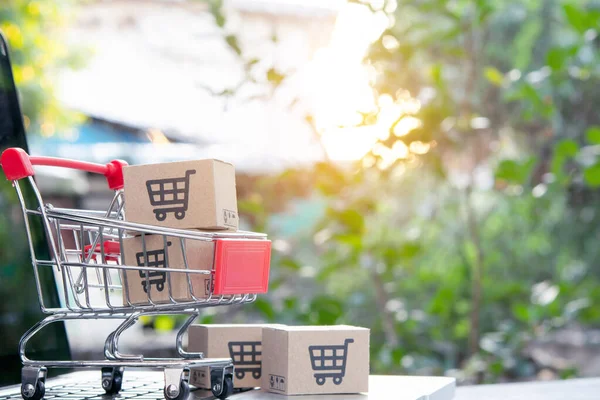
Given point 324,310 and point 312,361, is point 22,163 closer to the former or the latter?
point 312,361

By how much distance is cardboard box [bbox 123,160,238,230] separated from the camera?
3.04ft

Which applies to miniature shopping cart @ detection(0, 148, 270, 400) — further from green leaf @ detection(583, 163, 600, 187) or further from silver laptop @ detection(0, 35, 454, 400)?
green leaf @ detection(583, 163, 600, 187)

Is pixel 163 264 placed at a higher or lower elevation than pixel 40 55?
lower

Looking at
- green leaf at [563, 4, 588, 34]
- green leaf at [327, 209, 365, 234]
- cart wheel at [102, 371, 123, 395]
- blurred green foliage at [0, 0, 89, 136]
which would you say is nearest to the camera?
cart wheel at [102, 371, 123, 395]

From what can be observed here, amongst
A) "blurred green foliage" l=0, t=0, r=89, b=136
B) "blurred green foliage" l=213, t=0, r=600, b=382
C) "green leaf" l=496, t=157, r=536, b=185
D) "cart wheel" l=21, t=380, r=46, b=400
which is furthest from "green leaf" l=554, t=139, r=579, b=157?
"blurred green foliage" l=0, t=0, r=89, b=136

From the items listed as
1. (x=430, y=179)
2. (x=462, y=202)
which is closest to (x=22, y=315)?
(x=430, y=179)

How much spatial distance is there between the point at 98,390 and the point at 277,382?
0.88 feet

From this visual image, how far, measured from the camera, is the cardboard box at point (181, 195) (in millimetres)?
926

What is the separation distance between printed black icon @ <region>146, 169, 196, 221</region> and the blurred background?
3.17 ft

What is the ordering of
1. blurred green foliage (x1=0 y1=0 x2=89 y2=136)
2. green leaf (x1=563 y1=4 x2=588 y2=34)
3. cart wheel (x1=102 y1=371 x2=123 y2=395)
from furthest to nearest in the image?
blurred green foliage (x1=0 y1=0 x2=89 y2=136) < green leaf (x1=563 y1=4 x2=588 y2=34) < cart wheel (x1=102 y1=371 x2=123 y2=395)

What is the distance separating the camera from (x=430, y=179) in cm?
278

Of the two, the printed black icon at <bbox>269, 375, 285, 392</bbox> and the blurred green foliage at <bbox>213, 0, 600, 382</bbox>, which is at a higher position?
the blurred green foliage at <bbox>213, 0, 600, 382</bbox>

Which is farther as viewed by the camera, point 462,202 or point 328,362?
point 462,202

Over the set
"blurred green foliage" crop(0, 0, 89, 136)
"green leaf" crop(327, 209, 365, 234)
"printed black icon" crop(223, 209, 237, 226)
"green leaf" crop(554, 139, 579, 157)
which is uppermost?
"blurred green foliage" crop(0, 0, 89, 136)
